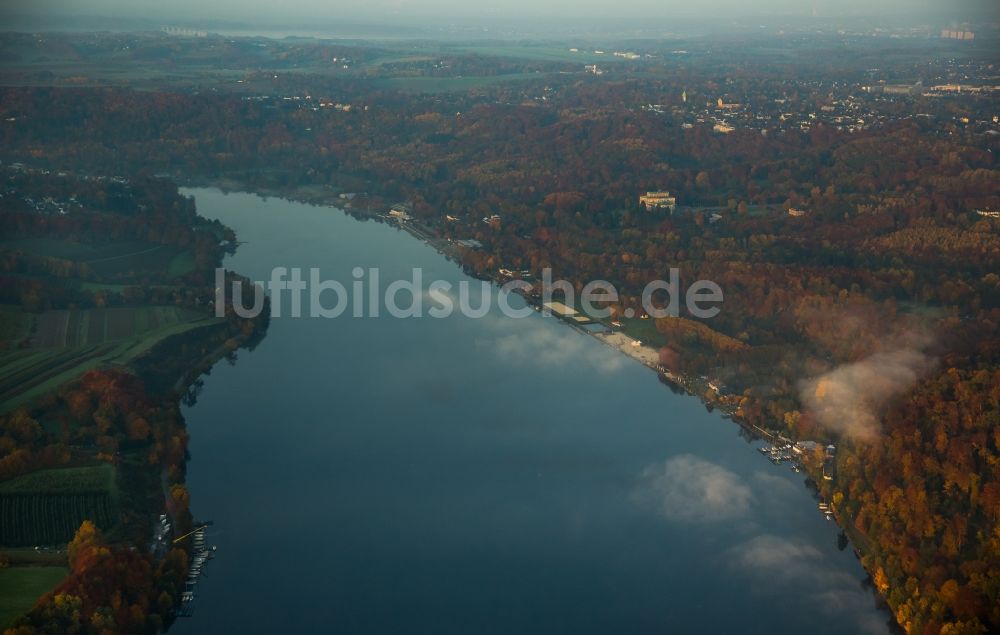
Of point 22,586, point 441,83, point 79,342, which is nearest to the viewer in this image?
point 22,586

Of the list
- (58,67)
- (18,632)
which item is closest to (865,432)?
(18,632)

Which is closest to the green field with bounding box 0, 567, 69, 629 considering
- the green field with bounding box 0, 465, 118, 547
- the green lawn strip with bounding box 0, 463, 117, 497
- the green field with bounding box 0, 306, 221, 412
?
the green field with bounding box 0, 465, 118, 547

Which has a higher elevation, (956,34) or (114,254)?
(956,34)

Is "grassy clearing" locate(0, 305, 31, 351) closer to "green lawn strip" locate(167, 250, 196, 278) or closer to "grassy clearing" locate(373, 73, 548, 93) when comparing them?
"green lawn strip" locate(167, 250, 196, 278)

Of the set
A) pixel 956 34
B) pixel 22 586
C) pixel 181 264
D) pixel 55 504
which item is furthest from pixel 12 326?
pixel 956 34

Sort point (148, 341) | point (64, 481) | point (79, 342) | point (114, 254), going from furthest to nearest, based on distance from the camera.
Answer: point (114, 254) < point (148, 341) < point (79, 342) < point (64, 481)

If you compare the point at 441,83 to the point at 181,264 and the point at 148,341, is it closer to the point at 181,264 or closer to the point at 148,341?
the point at 181,264

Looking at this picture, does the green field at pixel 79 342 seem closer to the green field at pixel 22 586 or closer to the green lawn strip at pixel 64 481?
the green lawn strip at pixel 64 481
